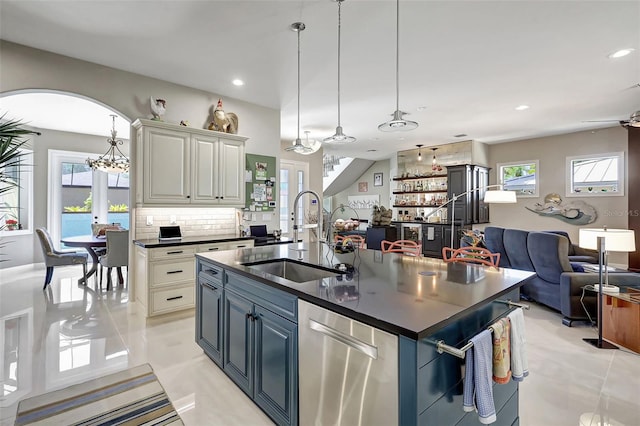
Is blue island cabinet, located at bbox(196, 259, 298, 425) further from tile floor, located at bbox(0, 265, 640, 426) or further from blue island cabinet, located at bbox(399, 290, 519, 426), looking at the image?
blue island cabinet, located at bbox(399, 290, 519, 426)

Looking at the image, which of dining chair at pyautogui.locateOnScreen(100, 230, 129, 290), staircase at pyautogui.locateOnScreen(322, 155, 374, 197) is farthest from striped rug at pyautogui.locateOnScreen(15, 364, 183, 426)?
staircase at pyautogui.locateOnScreen(322, 155, 374, 197)

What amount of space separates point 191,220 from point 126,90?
178 cm

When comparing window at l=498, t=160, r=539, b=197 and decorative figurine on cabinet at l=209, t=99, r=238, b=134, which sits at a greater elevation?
decorative figurine on cabinet at l=209, t=99, r=238, b=134

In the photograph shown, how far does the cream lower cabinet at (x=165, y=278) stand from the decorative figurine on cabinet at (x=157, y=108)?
1.64 m

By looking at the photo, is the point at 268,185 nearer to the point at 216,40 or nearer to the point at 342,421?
the point at 216,40

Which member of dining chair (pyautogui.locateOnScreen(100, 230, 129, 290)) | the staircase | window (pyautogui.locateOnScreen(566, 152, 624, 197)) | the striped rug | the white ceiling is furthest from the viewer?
the staircase

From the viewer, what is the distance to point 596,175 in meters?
6.50

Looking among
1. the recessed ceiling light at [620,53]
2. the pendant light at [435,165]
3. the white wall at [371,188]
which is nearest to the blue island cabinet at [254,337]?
the recessed ceiling light at [620,53]

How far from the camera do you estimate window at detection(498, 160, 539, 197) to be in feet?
24.0

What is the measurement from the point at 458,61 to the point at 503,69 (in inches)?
25.9

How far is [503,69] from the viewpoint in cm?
372

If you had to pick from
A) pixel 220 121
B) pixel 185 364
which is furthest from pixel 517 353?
pixel 220 121

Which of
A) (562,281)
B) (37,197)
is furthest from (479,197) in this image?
(37,197)

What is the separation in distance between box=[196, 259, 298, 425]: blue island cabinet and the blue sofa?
2.66 metres
